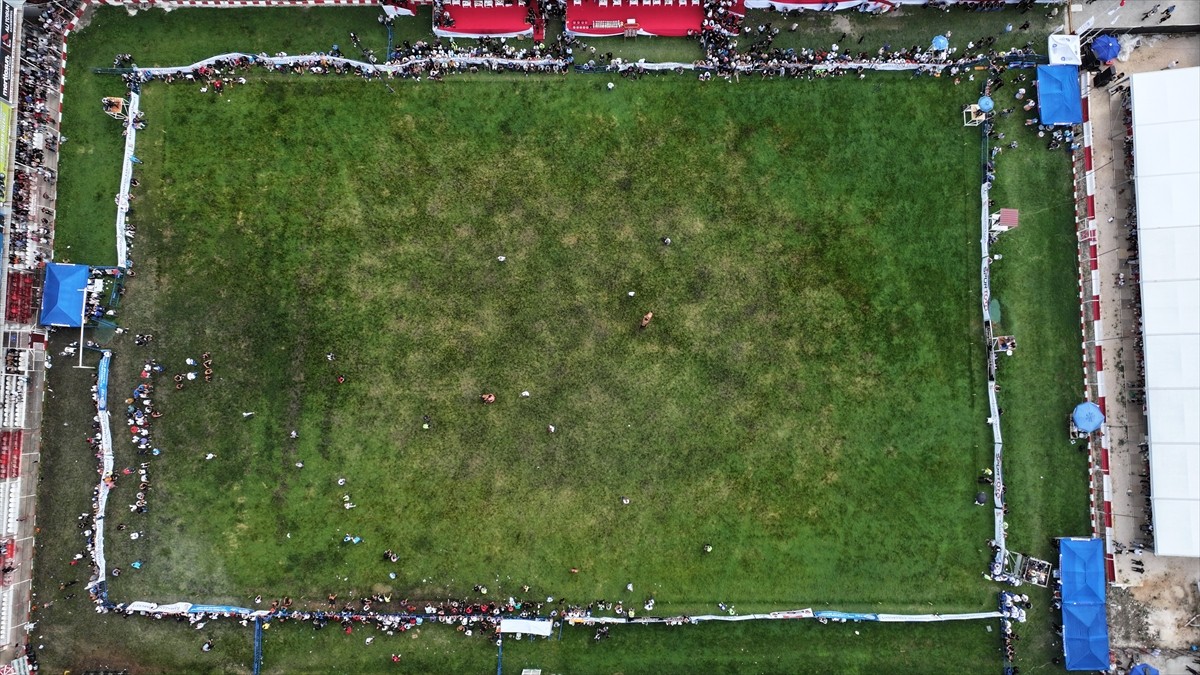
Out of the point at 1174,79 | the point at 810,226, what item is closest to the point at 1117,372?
the point at 1174,79

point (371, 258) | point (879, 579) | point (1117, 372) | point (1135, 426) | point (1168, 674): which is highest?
point (371, 258)

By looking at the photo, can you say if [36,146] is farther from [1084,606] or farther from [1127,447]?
[1127,447]

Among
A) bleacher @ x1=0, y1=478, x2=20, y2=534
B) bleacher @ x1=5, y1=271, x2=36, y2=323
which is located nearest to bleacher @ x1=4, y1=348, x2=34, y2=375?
bleacher @ x1=5, y1=271, x2=36, y2=323

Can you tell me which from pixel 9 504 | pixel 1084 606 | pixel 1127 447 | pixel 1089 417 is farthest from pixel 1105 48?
pixel 9 504

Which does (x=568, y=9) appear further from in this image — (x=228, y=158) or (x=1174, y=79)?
(x=1174, y=79)

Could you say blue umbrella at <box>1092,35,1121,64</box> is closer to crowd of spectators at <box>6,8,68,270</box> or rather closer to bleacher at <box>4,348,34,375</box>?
crowd of spectators at <box>6,8,68,270</box>

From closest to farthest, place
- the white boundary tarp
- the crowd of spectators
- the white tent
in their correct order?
the white tent → the crowd of spectators → the white boundary tarp

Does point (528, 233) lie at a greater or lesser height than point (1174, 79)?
lesser
